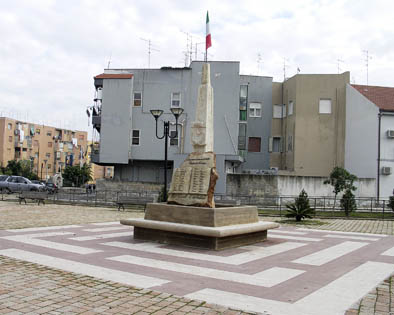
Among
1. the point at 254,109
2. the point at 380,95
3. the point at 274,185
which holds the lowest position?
the point at 274,185

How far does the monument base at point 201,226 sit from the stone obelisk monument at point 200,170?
0.64 meters

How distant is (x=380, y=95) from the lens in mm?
38688

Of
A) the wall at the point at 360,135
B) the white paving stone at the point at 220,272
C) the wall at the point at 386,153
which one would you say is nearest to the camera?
the white paving stone at the point at 220,272

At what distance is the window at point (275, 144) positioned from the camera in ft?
138

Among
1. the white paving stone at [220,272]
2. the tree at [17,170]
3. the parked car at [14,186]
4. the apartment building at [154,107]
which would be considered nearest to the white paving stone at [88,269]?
the white paving stone at [220,272]

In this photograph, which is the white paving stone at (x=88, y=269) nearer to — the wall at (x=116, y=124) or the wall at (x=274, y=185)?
the wall at (x=274, y=185)

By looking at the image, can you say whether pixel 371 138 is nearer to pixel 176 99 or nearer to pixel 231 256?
pixel 176 99

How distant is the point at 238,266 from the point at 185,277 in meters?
1.43

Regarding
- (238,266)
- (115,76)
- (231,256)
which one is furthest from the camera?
(115,76)

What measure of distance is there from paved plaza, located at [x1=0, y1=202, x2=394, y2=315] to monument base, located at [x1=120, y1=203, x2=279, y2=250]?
325 millimetres

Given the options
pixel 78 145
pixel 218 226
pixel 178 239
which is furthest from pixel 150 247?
A: pixel 78 145

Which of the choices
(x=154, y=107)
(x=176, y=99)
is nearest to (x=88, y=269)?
(x=176, y=99)

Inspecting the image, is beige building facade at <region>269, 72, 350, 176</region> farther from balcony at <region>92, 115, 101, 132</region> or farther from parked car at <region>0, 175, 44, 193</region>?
parked car at <region>0, 175, 44, 193</region>

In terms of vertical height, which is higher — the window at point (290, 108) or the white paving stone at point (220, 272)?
the window at point (290, 108)
